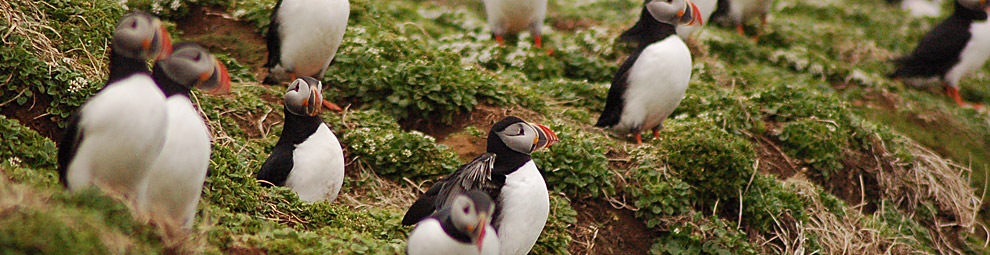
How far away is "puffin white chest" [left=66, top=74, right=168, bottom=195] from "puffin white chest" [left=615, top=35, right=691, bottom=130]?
348cm

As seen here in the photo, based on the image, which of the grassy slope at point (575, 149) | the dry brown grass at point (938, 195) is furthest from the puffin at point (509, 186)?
the dry brown grass at point (938, 195)

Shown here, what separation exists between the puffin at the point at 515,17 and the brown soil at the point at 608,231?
112 inches

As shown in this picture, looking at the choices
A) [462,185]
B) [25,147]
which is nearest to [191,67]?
[25,147]

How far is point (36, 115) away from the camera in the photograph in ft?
14.2

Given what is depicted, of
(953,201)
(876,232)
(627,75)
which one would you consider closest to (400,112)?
(627,75)

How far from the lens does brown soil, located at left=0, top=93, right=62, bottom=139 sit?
4281 mm

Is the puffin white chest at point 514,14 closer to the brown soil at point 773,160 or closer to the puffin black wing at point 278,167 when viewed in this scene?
the brown soil at point 773,160

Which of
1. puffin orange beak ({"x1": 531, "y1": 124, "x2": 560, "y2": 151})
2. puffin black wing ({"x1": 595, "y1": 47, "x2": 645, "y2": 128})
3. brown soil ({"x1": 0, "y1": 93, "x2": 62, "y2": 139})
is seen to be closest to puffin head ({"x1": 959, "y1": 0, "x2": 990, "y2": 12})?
puffin black wing ({"x1": 595, "y1": 47, "x2": 645, "y2": 128})

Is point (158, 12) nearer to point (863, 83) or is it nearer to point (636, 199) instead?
point (636, 199)

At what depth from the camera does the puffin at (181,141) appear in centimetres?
323

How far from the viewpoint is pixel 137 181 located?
316 cm

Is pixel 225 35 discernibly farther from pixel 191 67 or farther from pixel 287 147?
pixel 191 67

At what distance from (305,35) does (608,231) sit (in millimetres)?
2422

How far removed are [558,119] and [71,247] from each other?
387 cm
